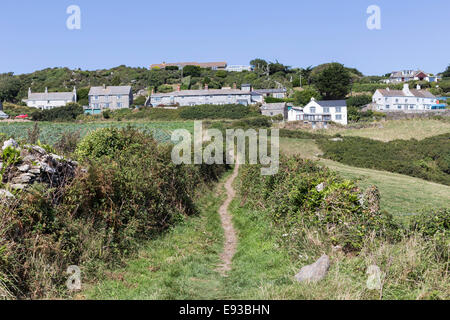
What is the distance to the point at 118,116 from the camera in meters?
75.1

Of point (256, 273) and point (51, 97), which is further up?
point (51, 97)

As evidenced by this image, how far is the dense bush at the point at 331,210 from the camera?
9.04 m

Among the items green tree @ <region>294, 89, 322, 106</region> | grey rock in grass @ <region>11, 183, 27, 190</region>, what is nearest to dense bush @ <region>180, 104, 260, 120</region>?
green tree @ <region>294, 89, 322, 106</region>

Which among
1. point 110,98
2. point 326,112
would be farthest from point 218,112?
point 110,98

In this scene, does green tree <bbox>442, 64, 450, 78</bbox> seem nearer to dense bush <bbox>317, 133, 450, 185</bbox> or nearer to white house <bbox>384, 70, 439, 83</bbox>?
white house <bbox>384, 70, 439, 83</bbox>

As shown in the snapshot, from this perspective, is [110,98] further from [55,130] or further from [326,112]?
[55,130]

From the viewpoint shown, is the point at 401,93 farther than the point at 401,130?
Yes

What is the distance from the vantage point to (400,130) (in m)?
64.6

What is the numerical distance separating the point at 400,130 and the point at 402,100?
116ft

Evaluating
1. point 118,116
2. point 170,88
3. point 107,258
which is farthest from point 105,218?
point 170,88

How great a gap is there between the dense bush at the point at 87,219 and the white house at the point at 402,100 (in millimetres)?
88578

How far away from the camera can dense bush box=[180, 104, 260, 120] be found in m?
77.6

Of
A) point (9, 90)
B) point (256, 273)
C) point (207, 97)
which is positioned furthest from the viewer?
point (9, 90)
